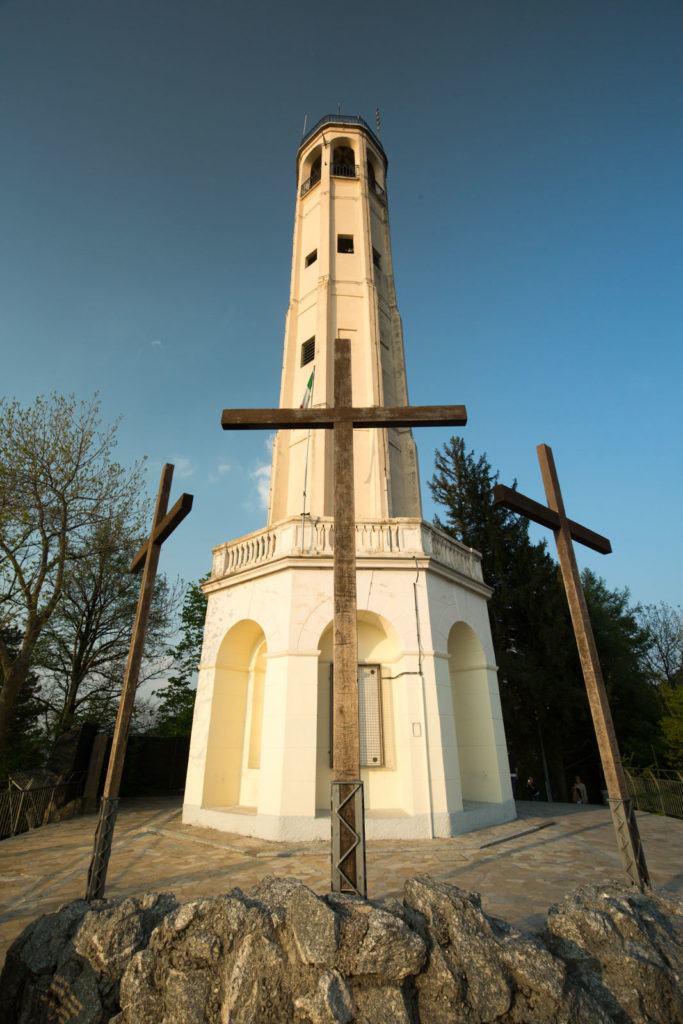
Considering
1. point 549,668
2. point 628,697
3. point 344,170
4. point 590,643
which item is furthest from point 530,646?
point 344,170

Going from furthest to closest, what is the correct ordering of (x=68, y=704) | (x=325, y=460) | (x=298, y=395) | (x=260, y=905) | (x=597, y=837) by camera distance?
(x=68, y=704) < (x=298, y=395) < (x=325, y=460) < (x=597, y=837) < (x=260, y=905)

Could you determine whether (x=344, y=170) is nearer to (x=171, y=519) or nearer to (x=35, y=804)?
(x=171, y=519)

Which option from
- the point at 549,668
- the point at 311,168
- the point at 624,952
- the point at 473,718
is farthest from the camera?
the point at 311,168

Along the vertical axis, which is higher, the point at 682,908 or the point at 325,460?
the point at 325,460

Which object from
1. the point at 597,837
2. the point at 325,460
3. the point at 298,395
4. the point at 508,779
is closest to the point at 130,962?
the point at 597,837

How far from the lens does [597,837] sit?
1031 centimetres

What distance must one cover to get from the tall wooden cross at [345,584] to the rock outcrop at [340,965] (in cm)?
70

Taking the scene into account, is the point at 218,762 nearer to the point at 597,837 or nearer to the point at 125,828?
the point at 125,828

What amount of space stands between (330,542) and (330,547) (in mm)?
153

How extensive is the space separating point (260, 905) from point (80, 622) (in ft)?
76.2

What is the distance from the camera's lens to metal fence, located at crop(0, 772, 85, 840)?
11.8 meters

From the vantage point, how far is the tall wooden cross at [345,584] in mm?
4711

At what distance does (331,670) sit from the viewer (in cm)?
1185

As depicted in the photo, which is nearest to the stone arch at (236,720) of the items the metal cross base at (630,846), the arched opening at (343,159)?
the metal cross base at (630,846)
